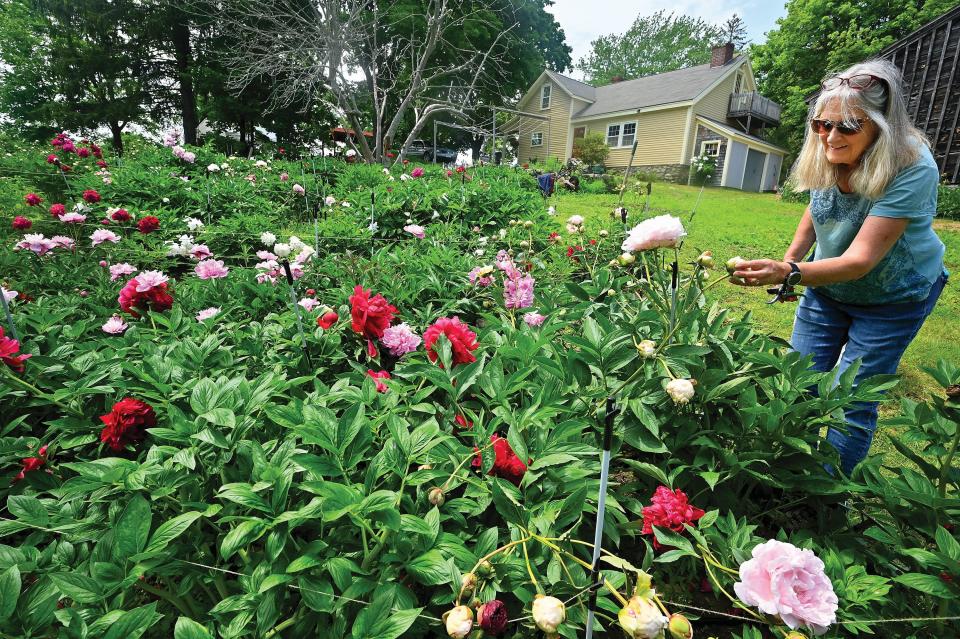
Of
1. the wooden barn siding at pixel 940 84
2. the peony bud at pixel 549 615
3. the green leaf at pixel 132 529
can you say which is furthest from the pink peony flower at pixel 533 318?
the wooden barn siding at pixel 940 84

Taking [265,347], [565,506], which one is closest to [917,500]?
[565,506]

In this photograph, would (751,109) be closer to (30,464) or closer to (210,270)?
(210,270)

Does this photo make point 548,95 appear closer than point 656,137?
No

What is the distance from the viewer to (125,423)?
0.98 meters

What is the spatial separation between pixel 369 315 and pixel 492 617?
33.1 inches

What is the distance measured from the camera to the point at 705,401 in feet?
3.51

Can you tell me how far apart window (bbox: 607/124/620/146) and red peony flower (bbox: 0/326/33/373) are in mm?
22031

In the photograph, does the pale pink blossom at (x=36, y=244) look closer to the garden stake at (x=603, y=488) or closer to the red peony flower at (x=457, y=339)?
the red peony flower at (x=457, y=339)

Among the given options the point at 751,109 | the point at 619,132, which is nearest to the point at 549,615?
the point at 619,132

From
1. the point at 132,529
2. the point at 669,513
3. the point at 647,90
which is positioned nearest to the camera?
the point at 132,529

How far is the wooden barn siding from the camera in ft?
35.9

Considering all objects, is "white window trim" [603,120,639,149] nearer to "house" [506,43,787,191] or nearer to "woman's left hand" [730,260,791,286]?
→ "house" [506,43,787,191]

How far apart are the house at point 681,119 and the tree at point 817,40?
147 centimetres

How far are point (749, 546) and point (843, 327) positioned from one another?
1.27 m
